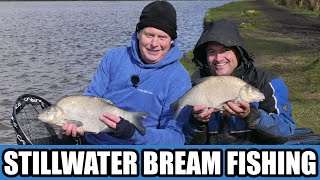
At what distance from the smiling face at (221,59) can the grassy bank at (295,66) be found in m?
4.74

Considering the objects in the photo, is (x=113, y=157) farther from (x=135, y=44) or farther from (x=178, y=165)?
(x=135, y=44)

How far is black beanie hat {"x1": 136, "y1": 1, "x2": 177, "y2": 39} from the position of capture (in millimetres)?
4938

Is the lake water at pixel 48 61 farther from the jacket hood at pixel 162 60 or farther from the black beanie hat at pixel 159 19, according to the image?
the black beanie hat at pixel 159 19

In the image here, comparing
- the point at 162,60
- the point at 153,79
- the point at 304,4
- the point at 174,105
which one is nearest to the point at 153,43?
the point at 162,60

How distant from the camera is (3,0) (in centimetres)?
15750

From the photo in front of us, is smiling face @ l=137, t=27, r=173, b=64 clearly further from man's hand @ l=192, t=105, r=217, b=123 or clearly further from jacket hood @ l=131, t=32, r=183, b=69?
man's hand @ l=192, t=105, r=217, b=123

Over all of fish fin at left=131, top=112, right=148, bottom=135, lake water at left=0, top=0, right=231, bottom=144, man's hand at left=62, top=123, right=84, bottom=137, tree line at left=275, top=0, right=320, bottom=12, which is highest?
fish fin at left=131, top=112, right=148, bottom=135

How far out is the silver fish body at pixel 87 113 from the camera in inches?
178

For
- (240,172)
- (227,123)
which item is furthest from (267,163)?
(227,123)

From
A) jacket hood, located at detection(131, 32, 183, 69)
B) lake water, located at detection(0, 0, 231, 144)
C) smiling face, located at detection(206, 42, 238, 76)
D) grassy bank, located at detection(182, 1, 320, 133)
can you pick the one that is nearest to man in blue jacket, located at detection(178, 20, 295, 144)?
smiling face, located at detection(206, 42, 238, 76)

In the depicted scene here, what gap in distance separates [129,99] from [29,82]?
13.5 metres

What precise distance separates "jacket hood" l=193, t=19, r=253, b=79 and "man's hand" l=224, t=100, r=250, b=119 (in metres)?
0.54

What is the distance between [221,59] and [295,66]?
1304cm

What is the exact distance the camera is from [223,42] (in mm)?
4898
